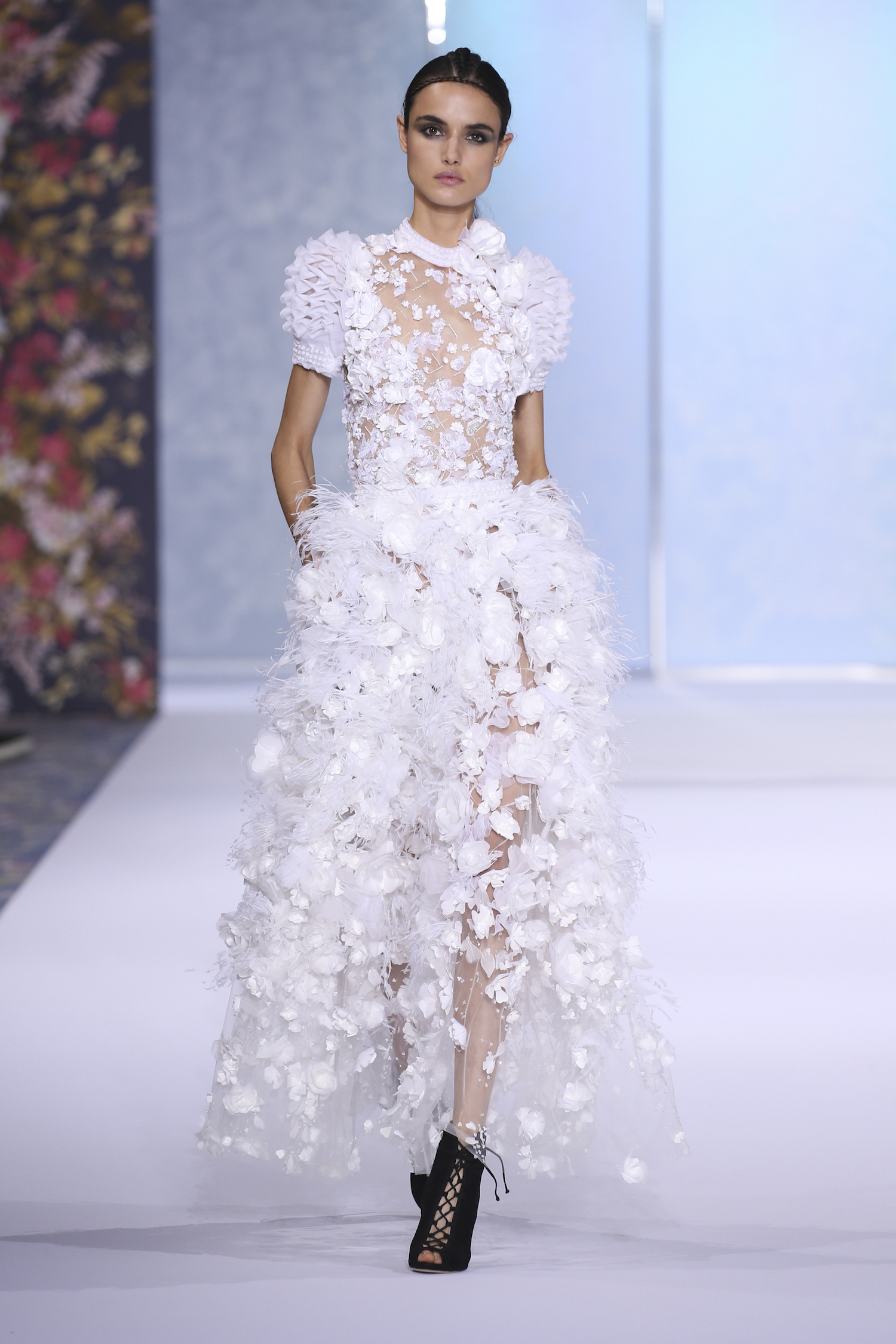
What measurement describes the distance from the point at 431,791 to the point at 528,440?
456mm

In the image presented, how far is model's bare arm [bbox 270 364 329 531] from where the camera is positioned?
1.84 metres

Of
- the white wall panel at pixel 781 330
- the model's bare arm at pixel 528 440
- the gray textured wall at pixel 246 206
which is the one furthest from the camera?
the white wall panel at pixel 781 330

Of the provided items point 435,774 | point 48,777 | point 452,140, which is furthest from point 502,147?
point 48,777

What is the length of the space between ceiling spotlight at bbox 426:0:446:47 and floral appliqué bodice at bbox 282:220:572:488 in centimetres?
480

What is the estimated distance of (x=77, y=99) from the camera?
18.3ft

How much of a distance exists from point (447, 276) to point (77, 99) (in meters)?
4.17

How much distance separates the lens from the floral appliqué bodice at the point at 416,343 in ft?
5.96

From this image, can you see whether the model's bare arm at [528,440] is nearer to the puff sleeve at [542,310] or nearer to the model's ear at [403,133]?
the puff sleeve at [542,310]

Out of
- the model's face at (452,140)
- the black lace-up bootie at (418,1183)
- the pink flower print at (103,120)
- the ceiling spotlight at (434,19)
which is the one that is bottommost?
the black lace-up bootie at (418,1183)

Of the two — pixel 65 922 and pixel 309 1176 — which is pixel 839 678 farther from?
pixel 309 1176

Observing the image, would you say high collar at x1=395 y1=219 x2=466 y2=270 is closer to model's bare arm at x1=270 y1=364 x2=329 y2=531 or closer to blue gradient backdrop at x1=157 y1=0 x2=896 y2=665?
model's bare arm at x1=270 y1=364 x2=329 y2=531

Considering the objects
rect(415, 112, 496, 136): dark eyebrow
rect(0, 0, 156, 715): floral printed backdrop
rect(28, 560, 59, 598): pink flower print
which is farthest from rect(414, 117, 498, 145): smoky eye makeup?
rect(28, 560, 59, 598): pink flower print

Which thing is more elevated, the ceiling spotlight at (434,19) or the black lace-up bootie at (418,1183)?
the ceiling spotlight at (434,19)

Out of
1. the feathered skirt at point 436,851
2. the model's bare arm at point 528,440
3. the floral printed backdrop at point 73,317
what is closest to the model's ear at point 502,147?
the model's bare arm at point 528,440
